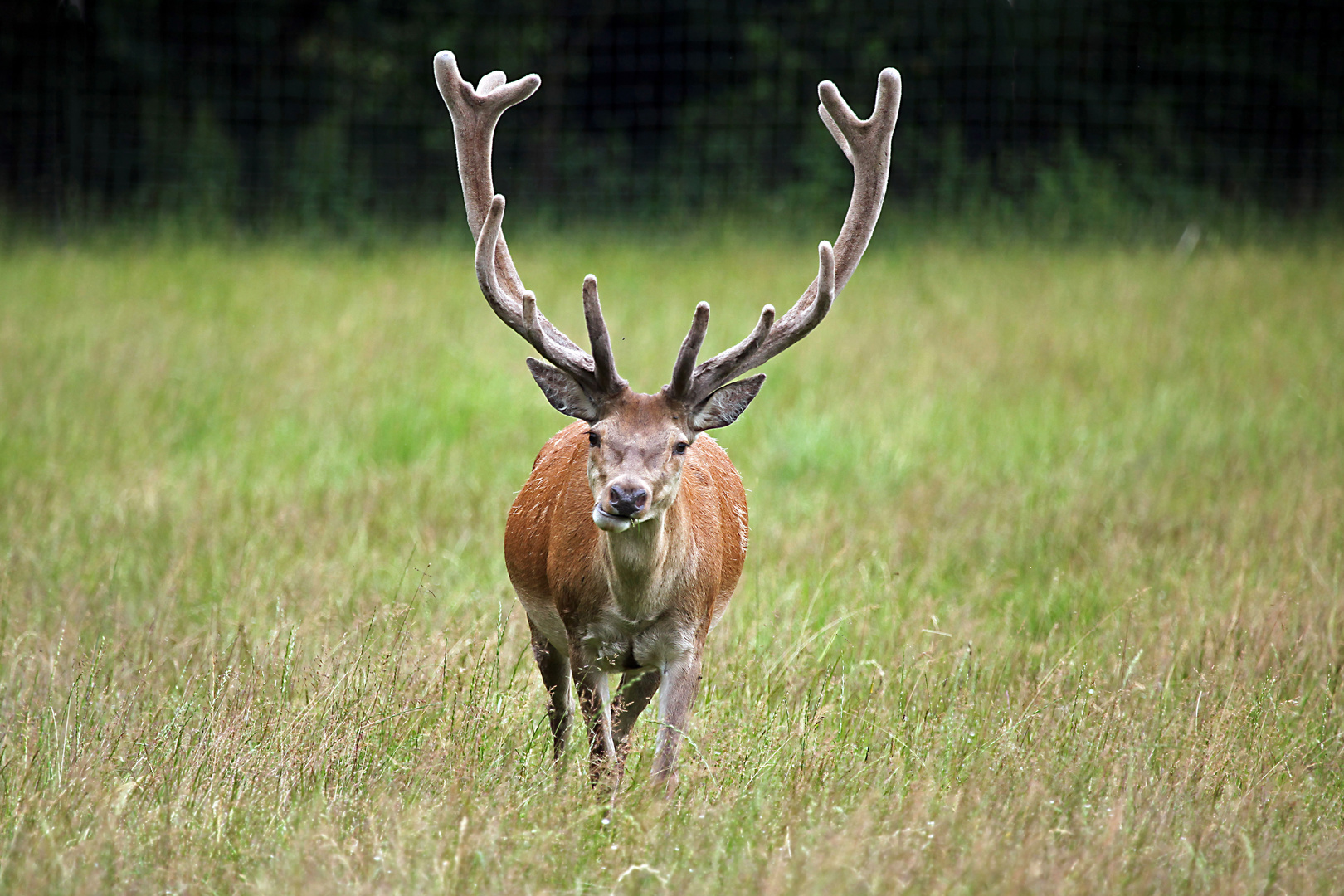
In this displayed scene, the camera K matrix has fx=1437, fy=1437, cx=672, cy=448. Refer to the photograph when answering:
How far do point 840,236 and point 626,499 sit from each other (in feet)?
4.19

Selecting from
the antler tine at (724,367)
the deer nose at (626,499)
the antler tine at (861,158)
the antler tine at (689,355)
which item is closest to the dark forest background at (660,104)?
the antler tine at (861,158)

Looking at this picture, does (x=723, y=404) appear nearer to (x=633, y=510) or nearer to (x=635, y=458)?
(x=635, y=458)

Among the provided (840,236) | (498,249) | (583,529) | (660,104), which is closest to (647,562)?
(583,529)

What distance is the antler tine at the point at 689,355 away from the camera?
3.67 meters

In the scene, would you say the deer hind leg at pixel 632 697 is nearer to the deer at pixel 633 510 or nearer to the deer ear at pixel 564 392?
the deer at pixel 633 510

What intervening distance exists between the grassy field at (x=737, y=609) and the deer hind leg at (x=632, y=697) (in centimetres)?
12

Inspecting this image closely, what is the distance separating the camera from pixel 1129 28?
17.0m

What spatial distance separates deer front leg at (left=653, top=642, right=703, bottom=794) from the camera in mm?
3682

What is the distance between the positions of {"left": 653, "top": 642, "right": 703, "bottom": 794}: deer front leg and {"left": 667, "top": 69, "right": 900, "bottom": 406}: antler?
2.33ft

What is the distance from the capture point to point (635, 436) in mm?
3691

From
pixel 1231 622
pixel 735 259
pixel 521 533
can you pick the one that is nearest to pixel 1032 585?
pixel 1231 622

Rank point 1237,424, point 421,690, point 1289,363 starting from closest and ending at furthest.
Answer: point 421,690, point 1237,424, point 1289,363

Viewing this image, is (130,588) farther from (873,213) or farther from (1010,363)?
(1010,363)

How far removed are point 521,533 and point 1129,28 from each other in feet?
48.9
